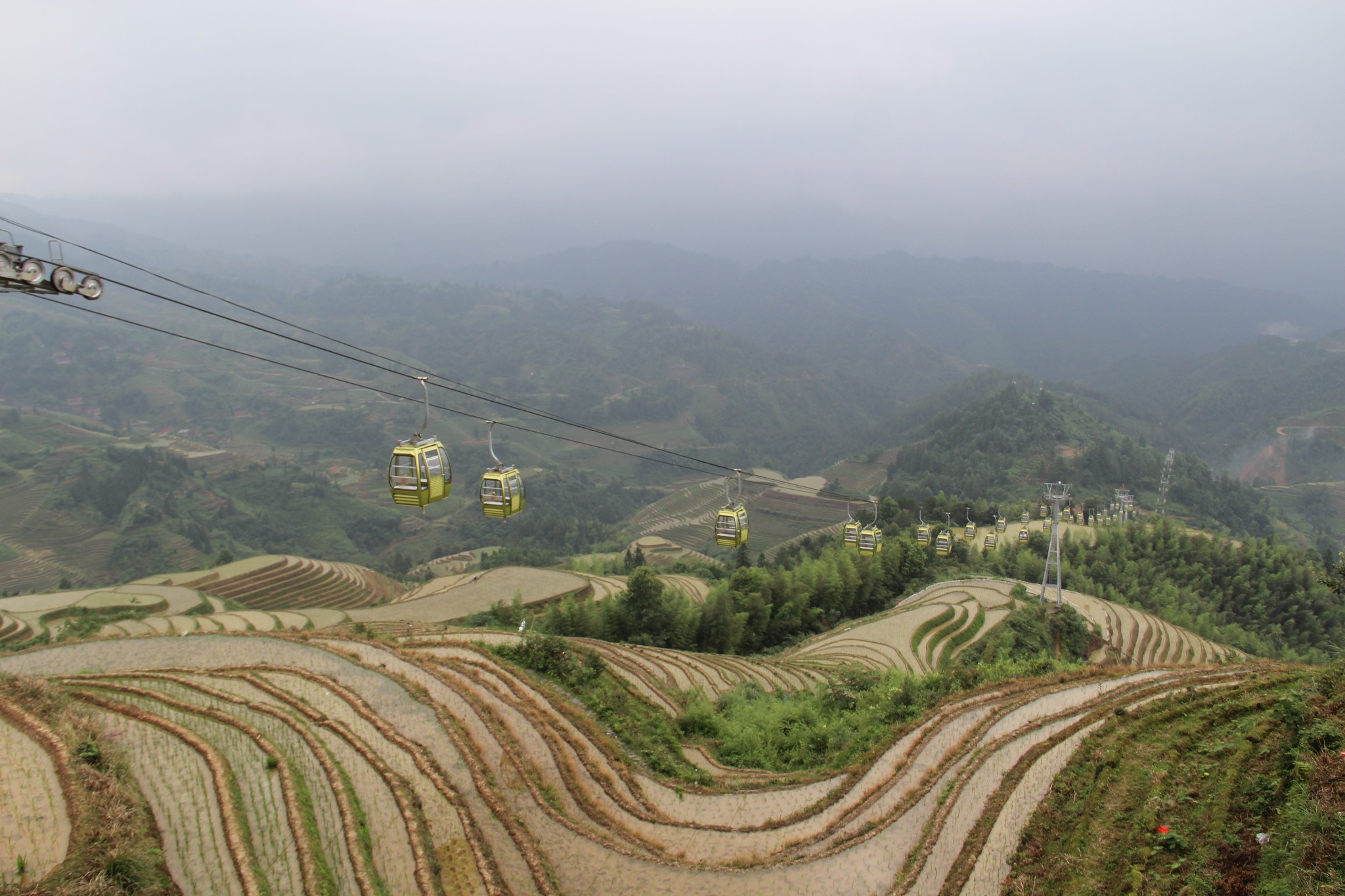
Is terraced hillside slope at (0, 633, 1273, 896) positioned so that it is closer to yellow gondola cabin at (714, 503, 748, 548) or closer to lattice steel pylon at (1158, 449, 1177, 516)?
yellow gondola cabin at (714, 503, 748, 548)

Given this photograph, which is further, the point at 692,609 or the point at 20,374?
the point at 20,374

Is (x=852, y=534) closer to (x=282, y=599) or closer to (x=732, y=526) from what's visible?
(x=732, y=526)

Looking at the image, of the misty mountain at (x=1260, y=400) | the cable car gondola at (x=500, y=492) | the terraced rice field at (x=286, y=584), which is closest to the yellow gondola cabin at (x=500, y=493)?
the cable car gondola at (x=500, y=492)

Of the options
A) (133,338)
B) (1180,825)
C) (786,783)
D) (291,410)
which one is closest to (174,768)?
(786,783)

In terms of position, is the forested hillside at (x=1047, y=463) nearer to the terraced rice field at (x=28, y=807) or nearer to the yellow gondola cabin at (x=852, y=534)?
the yellow gondola cabin at (x=852, y=534)

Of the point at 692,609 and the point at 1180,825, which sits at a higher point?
the point at 1180,825

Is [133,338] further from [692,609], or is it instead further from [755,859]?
[755,859]
